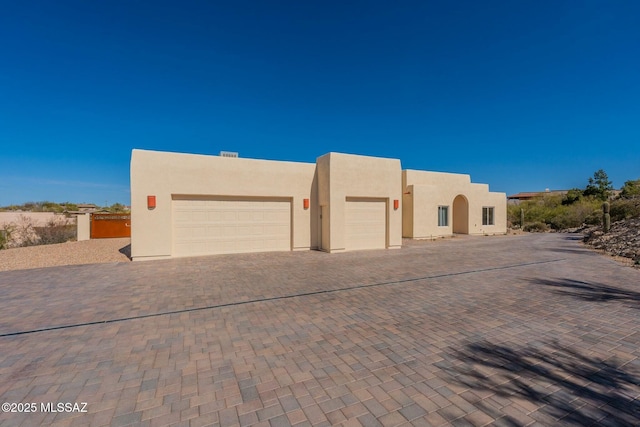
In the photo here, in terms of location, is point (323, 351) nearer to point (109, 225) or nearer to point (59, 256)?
point (59, 256)

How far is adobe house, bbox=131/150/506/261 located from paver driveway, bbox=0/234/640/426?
12.0 feet

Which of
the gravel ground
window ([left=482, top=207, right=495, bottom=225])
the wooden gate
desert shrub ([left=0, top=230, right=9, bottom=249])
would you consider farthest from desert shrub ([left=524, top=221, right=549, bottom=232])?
desert shrub ([left=0, top=230, right=9, bottom=249])

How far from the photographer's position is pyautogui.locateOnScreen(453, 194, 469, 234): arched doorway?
20.5 m

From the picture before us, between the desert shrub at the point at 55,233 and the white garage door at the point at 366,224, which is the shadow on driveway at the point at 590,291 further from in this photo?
the desert shrub at the point at 55,233

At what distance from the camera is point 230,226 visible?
1162cm

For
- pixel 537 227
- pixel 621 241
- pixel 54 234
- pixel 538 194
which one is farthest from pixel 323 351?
pixel 538 194

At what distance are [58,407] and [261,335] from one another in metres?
2.19

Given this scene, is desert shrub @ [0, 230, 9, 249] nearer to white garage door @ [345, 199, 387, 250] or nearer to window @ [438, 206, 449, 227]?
white garage door @ [345, 199, 387, 250]

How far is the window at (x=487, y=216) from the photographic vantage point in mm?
21266

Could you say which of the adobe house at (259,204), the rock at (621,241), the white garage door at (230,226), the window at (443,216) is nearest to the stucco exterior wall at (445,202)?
the window at (443,216)

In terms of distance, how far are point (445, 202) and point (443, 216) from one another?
38.3 inches

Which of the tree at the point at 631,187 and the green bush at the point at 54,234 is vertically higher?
the tree at the point at 631,187

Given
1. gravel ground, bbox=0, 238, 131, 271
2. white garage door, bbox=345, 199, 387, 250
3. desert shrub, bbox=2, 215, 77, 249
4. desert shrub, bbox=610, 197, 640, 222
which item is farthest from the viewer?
desert shrub, bbox=610, 197, 640, 222

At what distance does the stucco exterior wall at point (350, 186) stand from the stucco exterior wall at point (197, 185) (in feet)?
3.26
